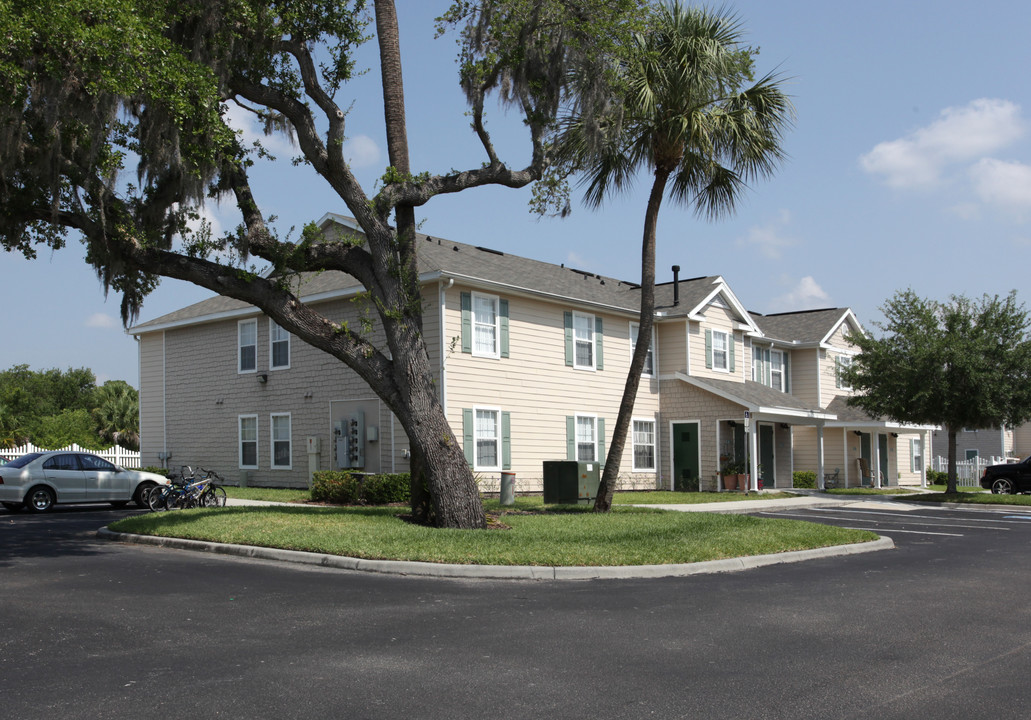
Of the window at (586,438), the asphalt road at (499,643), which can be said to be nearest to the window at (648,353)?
the window at (586,438)

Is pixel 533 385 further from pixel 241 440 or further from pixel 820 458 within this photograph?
pixel 820 458

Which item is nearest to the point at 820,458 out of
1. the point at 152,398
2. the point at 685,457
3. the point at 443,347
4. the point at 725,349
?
the point at 725,349

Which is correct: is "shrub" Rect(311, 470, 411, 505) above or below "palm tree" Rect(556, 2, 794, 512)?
below

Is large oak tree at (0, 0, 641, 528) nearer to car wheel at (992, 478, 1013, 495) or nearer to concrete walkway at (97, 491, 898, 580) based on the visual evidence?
concrete walkway at (97, 491, 898, 580)

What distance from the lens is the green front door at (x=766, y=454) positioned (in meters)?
32.2

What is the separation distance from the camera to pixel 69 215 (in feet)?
44.9

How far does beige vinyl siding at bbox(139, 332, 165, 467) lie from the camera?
29812 mm

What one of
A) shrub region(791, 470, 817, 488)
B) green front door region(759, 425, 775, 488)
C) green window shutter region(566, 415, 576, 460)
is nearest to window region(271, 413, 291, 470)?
green window shutter region(566, 415, 576, 460)

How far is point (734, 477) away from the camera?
2816 centimetres

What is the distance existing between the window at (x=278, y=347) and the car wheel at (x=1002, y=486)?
24.6 m

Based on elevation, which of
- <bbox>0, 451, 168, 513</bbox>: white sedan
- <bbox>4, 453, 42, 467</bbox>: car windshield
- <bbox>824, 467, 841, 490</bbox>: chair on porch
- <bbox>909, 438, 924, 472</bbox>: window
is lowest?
<bbox>824, 467, 841, 490</bbox>: chair on porch

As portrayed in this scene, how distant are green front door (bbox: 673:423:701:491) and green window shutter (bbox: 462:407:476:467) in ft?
29.4

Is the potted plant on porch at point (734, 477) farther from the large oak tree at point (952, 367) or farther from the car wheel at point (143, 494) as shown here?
the car wheel at point (143, 494)

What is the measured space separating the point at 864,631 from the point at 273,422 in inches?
832
